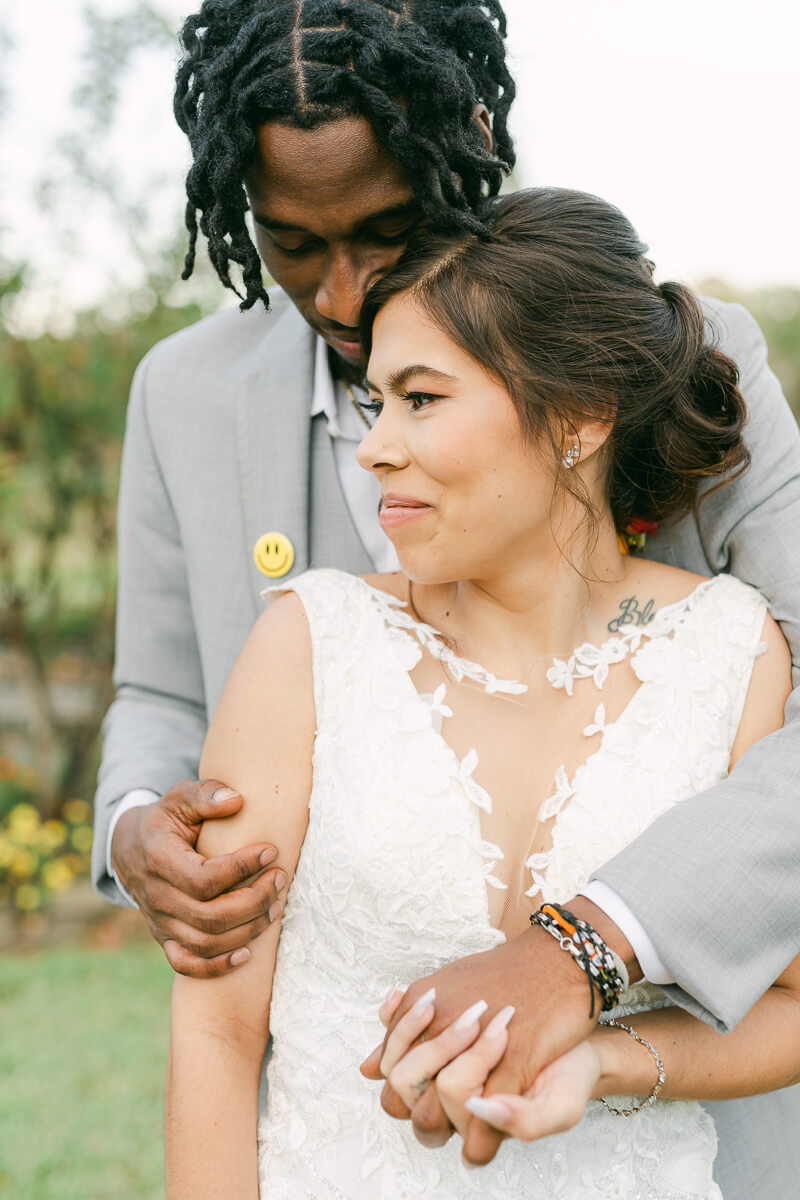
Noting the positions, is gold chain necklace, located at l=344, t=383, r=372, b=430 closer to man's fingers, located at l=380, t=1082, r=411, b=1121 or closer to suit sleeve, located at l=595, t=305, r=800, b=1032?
suit sleeve, located at l=595, t=305, r=800, b=1032

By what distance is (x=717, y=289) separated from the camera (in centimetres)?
636

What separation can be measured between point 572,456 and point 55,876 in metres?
4.58

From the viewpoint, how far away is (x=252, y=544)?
2.66 meters

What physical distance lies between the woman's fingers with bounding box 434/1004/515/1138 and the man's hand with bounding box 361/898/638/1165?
0.01 m

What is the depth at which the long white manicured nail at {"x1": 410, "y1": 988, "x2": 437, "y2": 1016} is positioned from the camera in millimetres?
1640

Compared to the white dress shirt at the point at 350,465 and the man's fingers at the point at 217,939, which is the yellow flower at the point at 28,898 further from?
the man's fingers at the point at 217,939

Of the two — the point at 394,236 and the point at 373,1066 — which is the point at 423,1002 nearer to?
the point at 373,1066

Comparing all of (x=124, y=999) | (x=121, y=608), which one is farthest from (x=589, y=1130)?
(x=124, y=999)

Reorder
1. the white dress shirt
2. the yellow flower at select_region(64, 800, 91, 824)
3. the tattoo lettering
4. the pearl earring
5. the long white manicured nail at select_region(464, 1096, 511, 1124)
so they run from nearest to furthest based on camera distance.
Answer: the long white manicured nail at select_region(464, 1096, 511, 1124) < the pearl earring < the tattoo lettering < the white dress shirt < the yellow flower at select_region(64, 800, 91, 824)

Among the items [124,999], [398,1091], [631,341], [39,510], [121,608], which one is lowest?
[124,999]

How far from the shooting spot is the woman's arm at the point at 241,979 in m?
2.00

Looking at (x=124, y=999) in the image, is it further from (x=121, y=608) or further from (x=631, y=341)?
(x=631, y=341)

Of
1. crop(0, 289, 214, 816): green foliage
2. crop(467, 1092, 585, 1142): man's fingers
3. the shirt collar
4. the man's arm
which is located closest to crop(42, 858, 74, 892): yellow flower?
crop(0, 289, 214, 816): green foliage

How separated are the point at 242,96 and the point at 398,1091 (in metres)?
1.80
